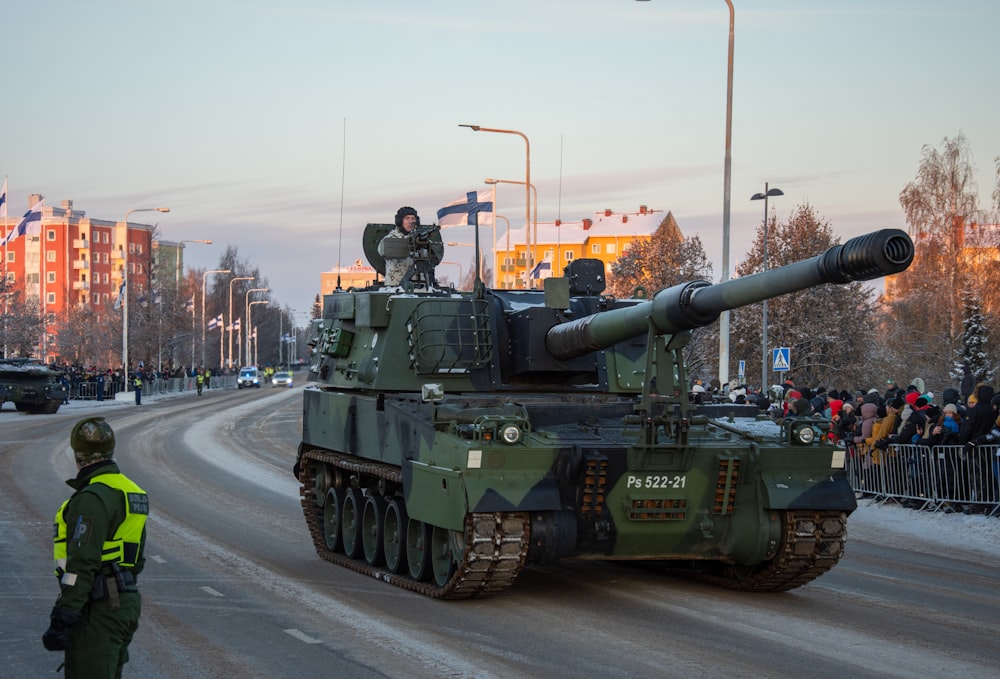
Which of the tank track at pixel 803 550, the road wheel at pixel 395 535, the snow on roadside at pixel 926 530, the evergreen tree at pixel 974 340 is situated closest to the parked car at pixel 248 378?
the evergreen tree at pixel 974 340

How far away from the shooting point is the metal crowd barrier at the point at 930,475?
16328 millimetres

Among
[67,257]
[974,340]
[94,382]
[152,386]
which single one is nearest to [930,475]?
[974,340]

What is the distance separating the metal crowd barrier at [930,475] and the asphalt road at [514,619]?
1825 mm

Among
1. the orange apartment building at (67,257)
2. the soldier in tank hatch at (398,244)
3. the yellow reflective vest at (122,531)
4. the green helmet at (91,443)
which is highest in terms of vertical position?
the orange apartment building at (67,257)

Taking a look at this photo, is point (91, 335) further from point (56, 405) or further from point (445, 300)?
point (445, 300)

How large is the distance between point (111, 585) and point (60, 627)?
1.07 feet

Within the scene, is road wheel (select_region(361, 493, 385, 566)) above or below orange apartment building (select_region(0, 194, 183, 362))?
below

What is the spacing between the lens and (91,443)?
20.1ft

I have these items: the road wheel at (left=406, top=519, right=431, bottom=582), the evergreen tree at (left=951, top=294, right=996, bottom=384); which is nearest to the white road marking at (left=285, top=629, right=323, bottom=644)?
the road wheel at (left=406, top=519, right=431, bottom=582)

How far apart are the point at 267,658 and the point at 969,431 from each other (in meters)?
10.5

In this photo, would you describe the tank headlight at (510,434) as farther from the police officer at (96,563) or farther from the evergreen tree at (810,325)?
the evergreen tree at (810,325)

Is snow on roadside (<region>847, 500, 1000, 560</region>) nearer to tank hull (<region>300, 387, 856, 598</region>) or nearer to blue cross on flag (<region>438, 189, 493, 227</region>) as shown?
tank hull (<region>300, 387, 856, 598</region>)

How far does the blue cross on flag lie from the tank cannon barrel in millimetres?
20587

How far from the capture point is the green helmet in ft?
20.1
